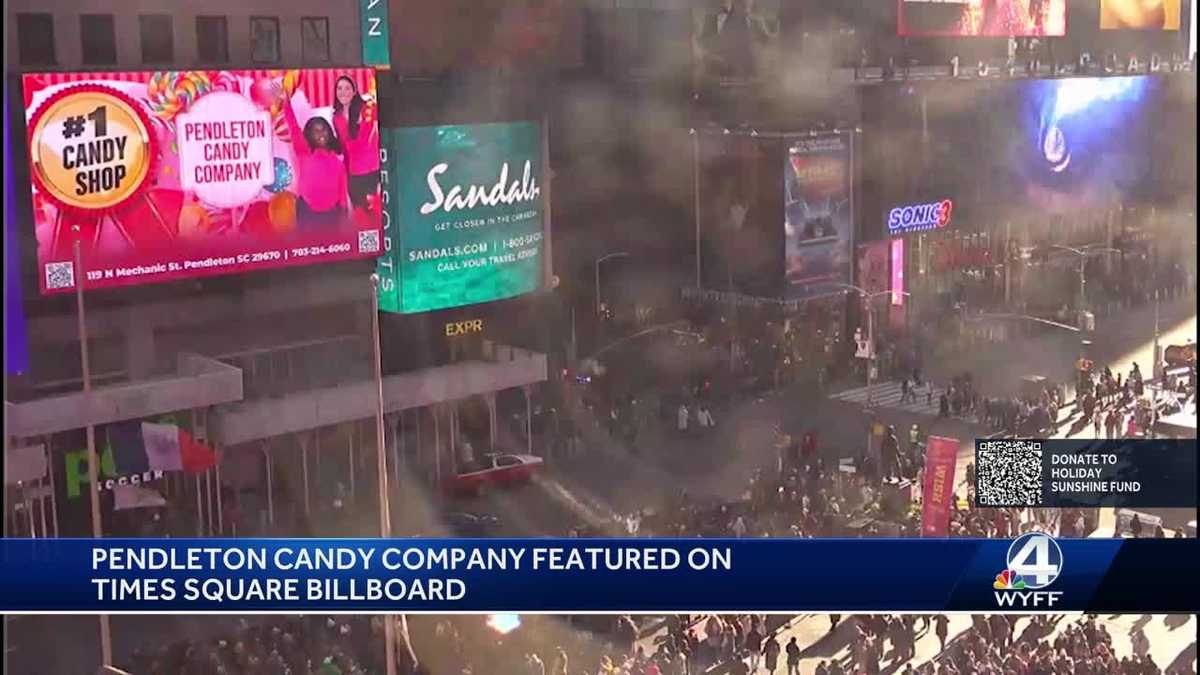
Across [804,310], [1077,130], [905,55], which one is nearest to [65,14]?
[804,310]

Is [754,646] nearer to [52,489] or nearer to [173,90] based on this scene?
[52,489]

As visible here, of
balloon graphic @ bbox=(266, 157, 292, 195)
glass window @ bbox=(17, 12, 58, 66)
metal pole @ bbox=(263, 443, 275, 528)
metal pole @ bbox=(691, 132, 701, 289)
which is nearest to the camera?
glass window @ bbox=(17, 12, 58, 66)

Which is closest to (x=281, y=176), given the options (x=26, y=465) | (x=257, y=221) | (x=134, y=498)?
(x=257, y=221)

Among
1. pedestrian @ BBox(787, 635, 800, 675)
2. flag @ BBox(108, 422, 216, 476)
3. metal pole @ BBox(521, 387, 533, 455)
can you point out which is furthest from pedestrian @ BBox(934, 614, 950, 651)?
flag @ BBox(108, 422, 216, 476)

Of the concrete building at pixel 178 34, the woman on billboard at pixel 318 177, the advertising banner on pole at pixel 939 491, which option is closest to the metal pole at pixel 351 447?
the woman on billboard at pixel 318 177

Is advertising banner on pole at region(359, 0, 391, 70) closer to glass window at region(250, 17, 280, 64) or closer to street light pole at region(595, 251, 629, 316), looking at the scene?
glass window at region(250, 17, 280, 64)

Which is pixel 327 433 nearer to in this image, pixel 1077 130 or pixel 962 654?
pixel 962 654

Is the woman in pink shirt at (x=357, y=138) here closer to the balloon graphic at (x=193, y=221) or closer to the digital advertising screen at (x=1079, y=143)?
the balloon graphic at (x=193, y=221)
